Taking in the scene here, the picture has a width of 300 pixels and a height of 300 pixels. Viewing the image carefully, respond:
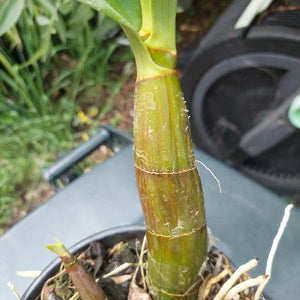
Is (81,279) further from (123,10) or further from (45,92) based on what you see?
(45,92)

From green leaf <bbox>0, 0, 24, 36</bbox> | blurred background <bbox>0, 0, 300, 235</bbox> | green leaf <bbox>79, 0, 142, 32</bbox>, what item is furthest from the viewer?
blurred background <bbox>0, 0, 300, 235</bbox>

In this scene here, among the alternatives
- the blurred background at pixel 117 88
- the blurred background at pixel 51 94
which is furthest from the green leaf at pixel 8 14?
the blurred background at pixel 51 94

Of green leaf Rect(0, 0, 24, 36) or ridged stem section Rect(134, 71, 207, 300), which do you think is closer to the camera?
ridged stem section Rect(134, 71, 207, 300)

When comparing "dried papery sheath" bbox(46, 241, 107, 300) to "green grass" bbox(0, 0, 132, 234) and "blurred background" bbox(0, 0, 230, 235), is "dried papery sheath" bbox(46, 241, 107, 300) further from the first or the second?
"green grass" bbox(0, 0, 132, 234)

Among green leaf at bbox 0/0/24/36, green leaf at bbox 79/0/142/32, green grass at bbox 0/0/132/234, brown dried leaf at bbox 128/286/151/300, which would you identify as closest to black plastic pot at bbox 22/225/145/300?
brown dried leaf at bbox 128/286/151/300

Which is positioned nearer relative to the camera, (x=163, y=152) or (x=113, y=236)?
(x=163, y=152)

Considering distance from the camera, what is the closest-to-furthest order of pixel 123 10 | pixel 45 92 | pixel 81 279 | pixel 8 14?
pixel 123 10
pixel 81 279
pixel 8 14
pixel 45 92

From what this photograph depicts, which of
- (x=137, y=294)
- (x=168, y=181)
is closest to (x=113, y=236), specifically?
(x=137, y=294)
